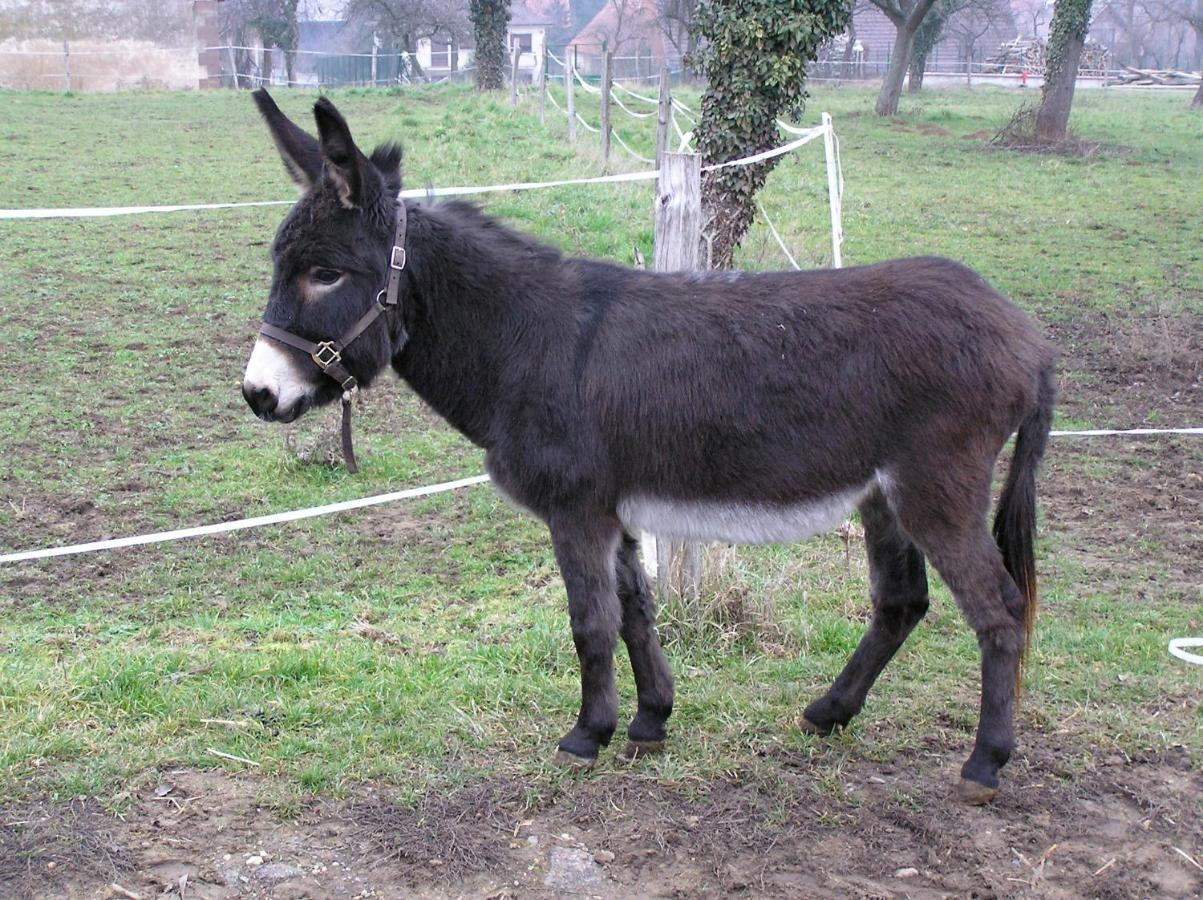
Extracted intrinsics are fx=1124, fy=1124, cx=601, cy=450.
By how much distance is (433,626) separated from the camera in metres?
4.86

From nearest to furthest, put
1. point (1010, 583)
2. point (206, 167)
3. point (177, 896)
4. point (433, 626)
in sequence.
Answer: point (177, 896) → point (1010, 583) → point (433, 626) → point (206, 167)

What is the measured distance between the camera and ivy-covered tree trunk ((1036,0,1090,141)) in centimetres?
2136

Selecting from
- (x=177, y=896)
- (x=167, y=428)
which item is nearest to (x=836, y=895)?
(x=177, y=896)

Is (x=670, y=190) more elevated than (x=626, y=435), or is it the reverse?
(x=670, y=190)

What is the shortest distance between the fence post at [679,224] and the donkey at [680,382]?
936 millimetres

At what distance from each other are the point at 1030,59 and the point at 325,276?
50.2 metres

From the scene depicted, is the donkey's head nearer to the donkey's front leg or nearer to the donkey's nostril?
the donkey's nostril

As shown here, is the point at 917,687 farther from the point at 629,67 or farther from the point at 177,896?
the point at 629,67

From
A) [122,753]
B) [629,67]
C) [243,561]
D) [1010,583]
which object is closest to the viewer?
[1010,583]

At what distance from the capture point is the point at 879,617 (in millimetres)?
3906

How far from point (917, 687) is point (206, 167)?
13.9 metres

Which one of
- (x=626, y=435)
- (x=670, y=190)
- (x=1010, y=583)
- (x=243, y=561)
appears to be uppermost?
(x=670, y=190)

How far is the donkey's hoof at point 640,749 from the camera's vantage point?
3.81m

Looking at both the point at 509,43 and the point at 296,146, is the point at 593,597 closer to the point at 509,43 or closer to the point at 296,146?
the point at 296,146
